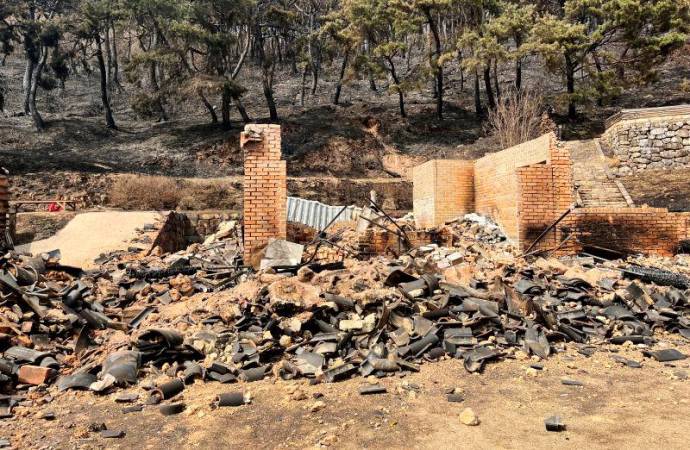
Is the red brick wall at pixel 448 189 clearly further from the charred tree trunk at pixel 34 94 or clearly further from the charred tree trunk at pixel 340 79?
the charred tree trunk at pixel 34 94

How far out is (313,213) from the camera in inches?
420

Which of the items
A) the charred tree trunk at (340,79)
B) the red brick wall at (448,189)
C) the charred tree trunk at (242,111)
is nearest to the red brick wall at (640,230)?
the red brick wall at (448,189)

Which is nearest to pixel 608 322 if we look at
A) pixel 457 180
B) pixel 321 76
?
pixel 457 180

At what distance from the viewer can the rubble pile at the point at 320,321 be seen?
155 inches

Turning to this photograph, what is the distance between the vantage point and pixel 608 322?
15.9ft

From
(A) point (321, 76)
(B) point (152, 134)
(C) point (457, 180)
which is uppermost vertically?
(A) point (321, 76)

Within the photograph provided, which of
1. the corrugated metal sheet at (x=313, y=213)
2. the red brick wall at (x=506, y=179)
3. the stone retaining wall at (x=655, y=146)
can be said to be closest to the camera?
the red brick wall at (x=506, y=179)

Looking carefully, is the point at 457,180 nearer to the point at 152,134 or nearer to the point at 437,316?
the point at 437,316

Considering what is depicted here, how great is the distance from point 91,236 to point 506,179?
368 inches

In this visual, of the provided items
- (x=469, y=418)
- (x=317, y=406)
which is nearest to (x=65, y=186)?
(x=317, y=406)

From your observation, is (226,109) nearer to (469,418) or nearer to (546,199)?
(546,199)

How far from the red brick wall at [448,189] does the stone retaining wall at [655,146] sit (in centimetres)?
1147

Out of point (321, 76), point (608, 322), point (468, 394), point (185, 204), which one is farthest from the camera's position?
point (321, 76)

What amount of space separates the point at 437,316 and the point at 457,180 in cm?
576
